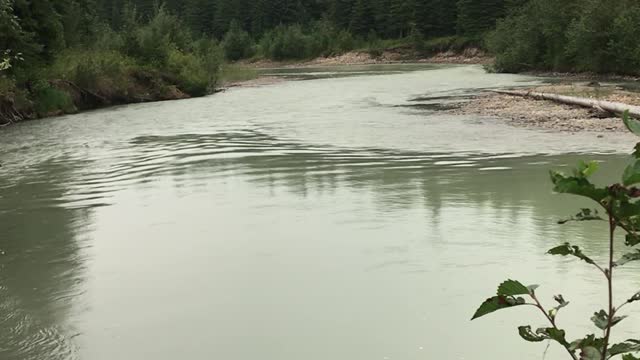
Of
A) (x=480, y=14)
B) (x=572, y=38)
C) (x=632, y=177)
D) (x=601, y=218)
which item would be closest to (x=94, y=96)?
(x=572, y=38)

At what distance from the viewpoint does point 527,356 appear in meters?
4.62

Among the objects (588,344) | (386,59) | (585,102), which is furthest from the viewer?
(386,59)

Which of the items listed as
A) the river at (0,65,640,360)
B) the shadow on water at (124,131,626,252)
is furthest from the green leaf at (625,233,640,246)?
the shadow on water at (124,131,626,252)

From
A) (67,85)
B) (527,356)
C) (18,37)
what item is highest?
(18,37)

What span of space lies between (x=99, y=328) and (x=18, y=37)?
24014 millimetres

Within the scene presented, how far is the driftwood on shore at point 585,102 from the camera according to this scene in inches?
695

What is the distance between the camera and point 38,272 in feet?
22.8

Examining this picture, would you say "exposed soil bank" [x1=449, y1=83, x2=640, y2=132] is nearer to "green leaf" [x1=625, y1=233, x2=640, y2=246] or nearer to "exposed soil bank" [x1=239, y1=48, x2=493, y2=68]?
"green leaf" [x1=625, y1=233, x2=640, y2=246]

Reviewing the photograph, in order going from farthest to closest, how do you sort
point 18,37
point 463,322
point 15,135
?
point 18,37 < point 15,135 < point 463,322

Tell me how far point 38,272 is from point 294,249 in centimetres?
258

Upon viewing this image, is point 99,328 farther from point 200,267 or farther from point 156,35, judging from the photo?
point 156,35

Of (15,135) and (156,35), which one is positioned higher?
(156,35)

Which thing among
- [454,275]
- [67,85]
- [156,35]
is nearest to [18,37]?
[67,85]

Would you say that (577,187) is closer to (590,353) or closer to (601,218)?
(601,218)
